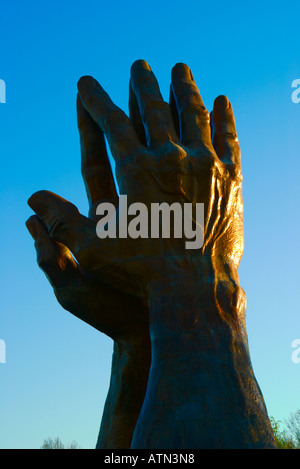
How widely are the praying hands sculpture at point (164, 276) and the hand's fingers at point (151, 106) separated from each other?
15mm

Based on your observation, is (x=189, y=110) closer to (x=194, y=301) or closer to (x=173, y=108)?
(x=173, y=108)

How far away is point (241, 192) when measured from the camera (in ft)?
20.2

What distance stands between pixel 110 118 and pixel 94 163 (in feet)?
2.52

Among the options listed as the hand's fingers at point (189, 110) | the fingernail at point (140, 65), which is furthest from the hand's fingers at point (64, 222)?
the fingernail at point (140, 65)

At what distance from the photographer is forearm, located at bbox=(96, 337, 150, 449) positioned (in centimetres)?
572

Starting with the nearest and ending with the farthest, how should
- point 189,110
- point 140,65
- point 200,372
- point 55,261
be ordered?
point 200,372, point 55,261, point 189,110, point 140,65

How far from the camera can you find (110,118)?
6.13 metres

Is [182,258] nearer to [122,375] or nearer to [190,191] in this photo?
[190,191]

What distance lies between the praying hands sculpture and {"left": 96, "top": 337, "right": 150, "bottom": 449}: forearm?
0.01 meters

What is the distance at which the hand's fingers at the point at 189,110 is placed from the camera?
20.0ft

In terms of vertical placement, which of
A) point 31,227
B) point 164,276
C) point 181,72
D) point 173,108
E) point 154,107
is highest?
point 181,72

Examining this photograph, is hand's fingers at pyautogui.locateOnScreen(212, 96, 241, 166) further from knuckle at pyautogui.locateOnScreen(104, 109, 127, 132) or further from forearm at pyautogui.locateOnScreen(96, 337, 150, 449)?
forearm at pyautogui.locateOnScreen(96, 337, 150, 449)

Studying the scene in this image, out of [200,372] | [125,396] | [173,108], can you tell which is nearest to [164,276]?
[200,372]
